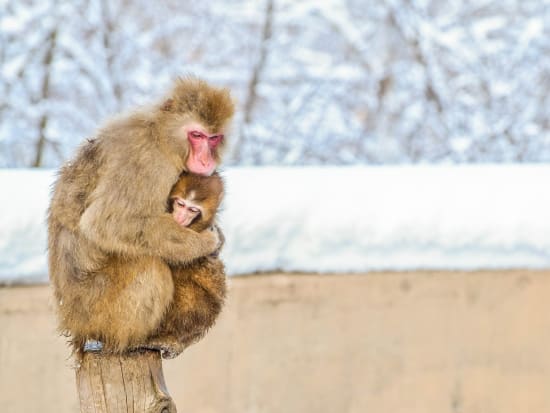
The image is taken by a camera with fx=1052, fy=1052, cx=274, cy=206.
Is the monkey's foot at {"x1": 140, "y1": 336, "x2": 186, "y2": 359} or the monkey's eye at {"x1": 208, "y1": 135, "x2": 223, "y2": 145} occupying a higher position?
the monkey's eye at {"x1": 208, "y1": 135, "x2": 223, "y2": 145}

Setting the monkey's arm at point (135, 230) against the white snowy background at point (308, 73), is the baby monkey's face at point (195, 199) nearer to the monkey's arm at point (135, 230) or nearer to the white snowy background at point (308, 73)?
the monkey's arm at point (135, 230)

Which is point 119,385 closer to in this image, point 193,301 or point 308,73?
point 193,301

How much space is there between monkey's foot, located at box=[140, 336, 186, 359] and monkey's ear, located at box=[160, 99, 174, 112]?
614 mm

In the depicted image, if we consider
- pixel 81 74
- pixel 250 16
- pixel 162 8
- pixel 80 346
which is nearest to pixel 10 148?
pixel 81 74

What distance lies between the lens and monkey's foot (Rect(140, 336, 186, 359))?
111 inches

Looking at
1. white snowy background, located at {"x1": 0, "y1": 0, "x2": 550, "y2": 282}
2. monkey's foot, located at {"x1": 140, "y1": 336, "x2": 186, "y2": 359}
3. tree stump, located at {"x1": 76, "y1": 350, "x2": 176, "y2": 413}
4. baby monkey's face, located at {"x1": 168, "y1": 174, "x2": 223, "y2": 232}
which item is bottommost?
tree stump, located at {"x1": 76, "y1": 350, "x2": 176, "y2": 413}

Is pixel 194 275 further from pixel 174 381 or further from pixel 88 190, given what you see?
pixel 174 381

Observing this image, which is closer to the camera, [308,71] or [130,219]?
[130,219]

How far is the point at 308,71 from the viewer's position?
26.5ft

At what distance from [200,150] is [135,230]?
0.26 meters

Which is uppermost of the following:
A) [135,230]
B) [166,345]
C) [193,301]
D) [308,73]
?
[308,73]

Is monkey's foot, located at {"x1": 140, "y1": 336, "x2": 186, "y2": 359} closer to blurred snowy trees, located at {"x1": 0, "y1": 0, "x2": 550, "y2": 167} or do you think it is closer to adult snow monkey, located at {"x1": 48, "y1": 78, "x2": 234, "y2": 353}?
adult snow monkey, located at {"x1": 48, "y1": 78, "x2": 234, "y2": 353}

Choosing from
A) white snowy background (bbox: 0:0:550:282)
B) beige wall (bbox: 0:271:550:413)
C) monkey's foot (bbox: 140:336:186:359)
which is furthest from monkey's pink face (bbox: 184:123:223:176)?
white snowy background (bbox: 0:0:550:282)

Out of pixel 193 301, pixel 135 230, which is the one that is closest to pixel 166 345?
pixel 193 301
